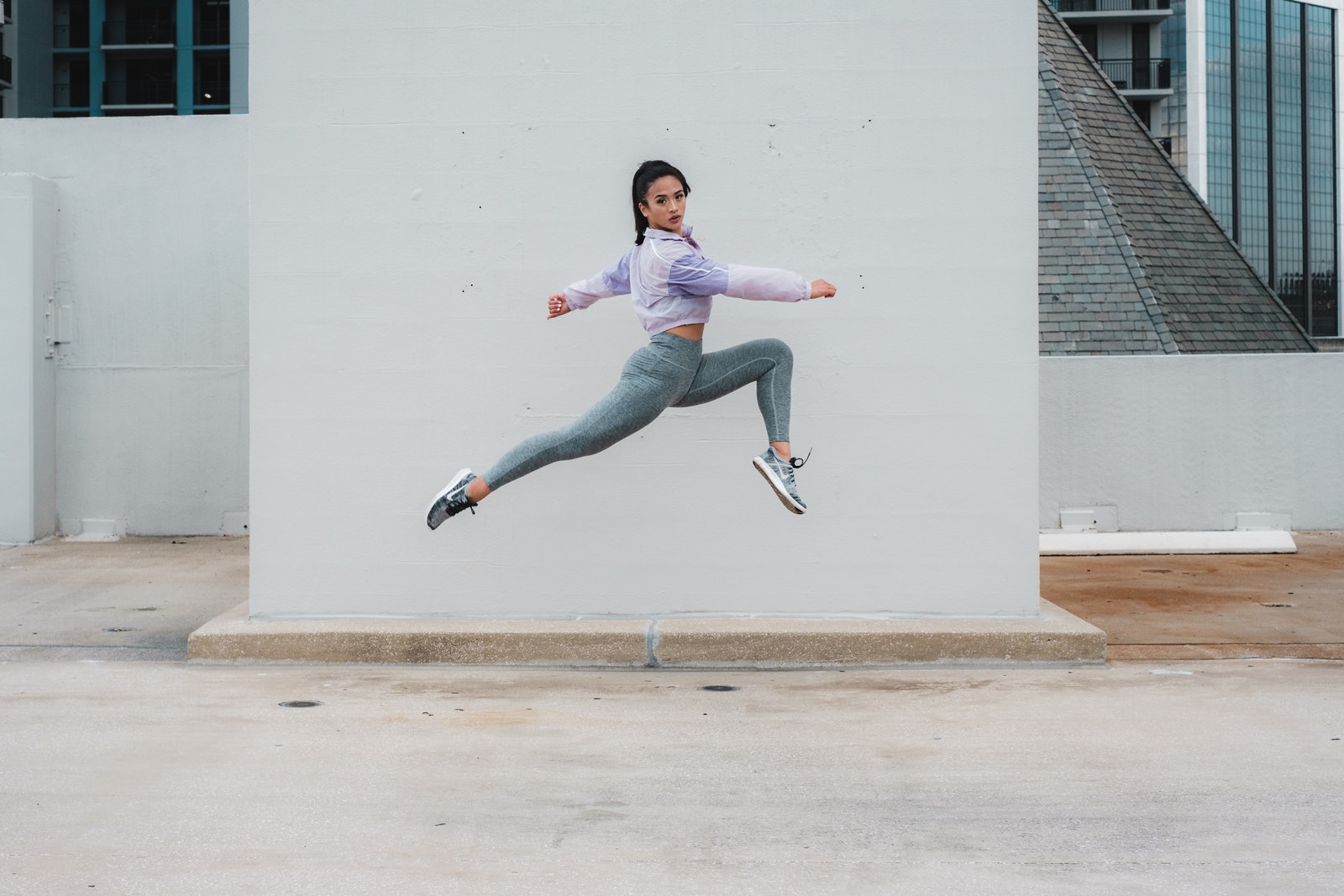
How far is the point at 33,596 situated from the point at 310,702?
3.99 metres

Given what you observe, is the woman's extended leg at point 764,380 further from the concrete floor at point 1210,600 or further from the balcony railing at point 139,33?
the balcony railing at point 139,33

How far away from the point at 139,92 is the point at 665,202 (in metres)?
53.8

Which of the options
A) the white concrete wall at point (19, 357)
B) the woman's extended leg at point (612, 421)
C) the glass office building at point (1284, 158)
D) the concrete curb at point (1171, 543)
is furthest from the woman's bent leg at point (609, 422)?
the glass office building at point (1284, 158)

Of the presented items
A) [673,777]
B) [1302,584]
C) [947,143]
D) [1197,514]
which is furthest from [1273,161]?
[673,777]

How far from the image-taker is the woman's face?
6.17m

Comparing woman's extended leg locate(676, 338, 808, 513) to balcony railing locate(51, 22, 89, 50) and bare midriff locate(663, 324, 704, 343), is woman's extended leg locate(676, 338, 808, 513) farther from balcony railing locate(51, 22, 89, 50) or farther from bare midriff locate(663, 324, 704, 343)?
balcony railing locate(51, 22, 89, 50)

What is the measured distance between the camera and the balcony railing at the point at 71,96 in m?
54.7

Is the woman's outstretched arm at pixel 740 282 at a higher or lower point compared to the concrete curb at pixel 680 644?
higher

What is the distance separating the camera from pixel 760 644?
21.7 ft

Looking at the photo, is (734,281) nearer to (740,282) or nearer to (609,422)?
(740,282)

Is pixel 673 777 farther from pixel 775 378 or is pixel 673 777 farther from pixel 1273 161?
pixel 1273 161

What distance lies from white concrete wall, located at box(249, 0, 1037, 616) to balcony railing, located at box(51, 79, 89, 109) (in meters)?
53.4

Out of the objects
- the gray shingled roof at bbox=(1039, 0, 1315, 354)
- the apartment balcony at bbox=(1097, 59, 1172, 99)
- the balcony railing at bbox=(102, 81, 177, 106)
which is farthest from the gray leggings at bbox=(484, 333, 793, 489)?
the balcony railing at bbox=(102, 81, 177, 106)

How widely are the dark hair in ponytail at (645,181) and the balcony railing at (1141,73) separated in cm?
4807
